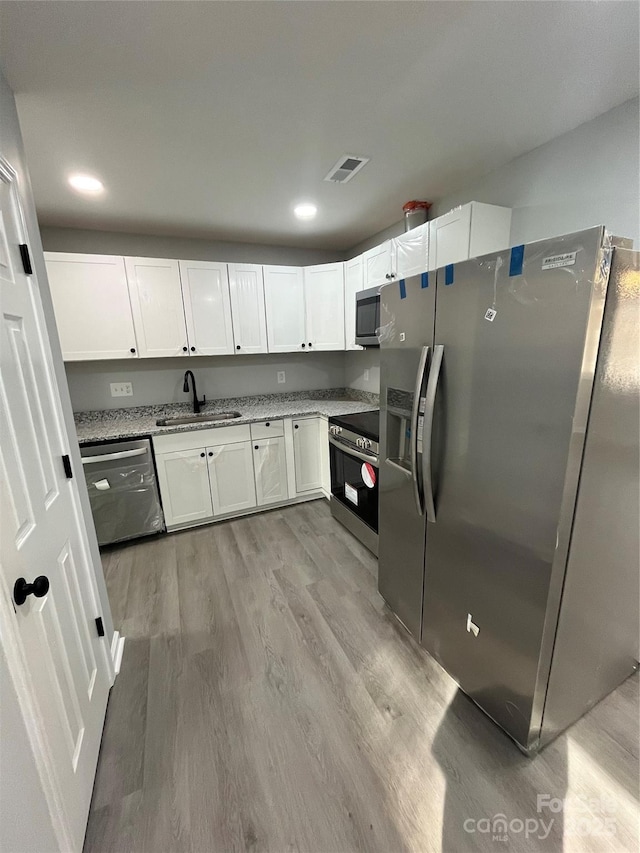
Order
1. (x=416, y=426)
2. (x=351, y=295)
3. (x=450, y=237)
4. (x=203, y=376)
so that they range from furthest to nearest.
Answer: (x=203, y=376) → (x=351, y=295) → (x=450, y=237) → (x=416, y=426)

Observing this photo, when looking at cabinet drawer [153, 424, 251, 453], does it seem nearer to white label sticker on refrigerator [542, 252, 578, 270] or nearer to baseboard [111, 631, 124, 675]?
baseboard [111, 631, 124, 675]

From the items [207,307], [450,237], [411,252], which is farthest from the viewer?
[207,307]

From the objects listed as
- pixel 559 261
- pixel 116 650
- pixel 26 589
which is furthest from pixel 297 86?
pixel 116 650

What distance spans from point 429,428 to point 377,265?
184 cm

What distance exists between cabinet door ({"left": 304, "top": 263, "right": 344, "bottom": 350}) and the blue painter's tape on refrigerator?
225 centimetres

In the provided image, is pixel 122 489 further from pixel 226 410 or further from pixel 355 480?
pixel 355 480

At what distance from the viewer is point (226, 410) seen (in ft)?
11.3

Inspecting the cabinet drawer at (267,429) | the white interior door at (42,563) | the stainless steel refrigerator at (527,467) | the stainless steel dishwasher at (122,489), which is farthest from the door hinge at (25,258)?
the cabinet drawer at (267,429)

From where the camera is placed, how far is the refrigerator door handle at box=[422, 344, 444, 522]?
134 centimetres

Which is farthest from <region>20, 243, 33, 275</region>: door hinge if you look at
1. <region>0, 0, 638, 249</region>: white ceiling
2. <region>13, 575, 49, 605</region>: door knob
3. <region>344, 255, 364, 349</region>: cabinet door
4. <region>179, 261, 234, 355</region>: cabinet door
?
<region>344, 255, 364, 349</region>: cabinet door

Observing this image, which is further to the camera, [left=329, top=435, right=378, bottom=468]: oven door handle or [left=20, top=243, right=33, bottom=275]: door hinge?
[left=329, top=435, right=378, bottom=468]: oven door handle

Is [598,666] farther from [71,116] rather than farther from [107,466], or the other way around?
[71,116]

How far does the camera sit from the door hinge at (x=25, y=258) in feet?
3.85

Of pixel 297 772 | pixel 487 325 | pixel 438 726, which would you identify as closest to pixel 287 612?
pixel 297 772
